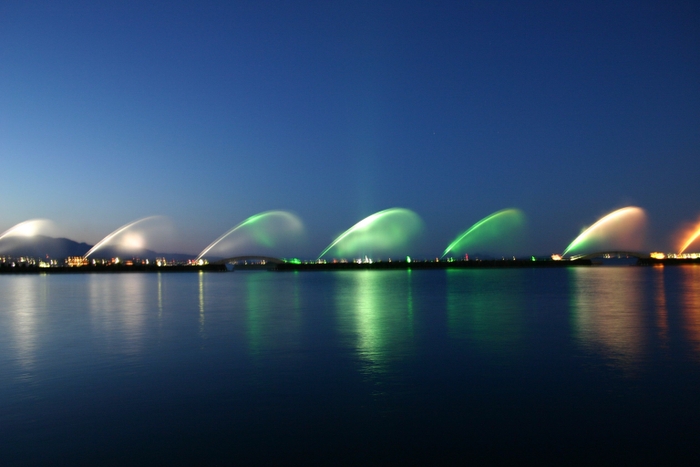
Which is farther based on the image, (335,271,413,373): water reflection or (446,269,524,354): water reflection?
(446,269,524,354): water reflection

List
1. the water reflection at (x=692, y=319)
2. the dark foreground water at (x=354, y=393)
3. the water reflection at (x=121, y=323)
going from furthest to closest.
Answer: the water reflection at (x=121, y=323), the water reflection at (x=692, y=319), the dark foreground water at (x=354, y=393)

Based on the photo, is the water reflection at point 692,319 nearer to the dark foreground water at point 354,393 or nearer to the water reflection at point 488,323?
the dark foreground water at point 354,393

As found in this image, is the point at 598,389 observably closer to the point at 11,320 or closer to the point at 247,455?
the point at 247,455

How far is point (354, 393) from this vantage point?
9.72 metres

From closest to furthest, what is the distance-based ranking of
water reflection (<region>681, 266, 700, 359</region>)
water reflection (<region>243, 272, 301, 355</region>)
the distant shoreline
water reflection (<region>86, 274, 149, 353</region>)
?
1. water reflection (<region>681, 266, 700, 359</region>)
2. water reflection (<region>243, 272, 301, 355</region>)
3. water reflection (<region>86, 274, 149, 353</region>)
4. the distant shoreline

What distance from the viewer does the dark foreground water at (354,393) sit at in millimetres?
7070

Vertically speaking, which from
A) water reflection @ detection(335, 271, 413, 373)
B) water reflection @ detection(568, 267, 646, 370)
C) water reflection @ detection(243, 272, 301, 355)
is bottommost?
water reflection @ detection(568, 267, 646, 370)

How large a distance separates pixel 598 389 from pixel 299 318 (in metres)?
13.4

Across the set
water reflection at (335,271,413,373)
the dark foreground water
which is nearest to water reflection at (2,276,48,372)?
the dark foreground water

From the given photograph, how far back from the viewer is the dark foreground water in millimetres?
7070

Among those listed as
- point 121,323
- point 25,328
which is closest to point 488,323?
point 121,323

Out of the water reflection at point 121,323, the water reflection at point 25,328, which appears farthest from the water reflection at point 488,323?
the water reflection at point 25,328

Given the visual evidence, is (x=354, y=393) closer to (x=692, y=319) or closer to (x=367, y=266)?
(x=692, y=319)

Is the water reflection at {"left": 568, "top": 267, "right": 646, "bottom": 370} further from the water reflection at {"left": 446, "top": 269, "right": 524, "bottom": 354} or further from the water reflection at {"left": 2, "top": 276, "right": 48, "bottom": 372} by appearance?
the water reflection at {"left": 2, "top": 276, "right": 48, "bottom": 372}
